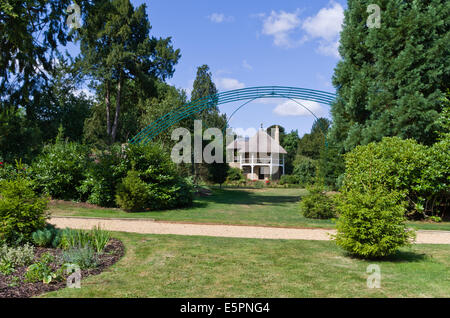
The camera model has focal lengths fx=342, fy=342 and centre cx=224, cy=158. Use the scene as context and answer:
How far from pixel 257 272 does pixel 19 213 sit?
475cm

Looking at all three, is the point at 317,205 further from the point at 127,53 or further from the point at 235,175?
the point at 235,175

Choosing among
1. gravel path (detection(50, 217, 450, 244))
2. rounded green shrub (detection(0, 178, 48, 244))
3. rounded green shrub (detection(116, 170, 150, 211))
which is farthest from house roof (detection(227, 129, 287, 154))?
rounded green shrub (detection(0, 178, 48, 244))

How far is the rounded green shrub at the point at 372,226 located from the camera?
19.6 feet

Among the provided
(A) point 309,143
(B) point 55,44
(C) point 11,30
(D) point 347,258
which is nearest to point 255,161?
(A) point 309,143

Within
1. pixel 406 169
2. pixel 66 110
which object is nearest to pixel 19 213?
pixel 406 169

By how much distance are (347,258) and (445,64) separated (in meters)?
10.6

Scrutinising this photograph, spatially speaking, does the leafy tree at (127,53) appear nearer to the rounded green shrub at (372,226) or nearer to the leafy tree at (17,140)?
the leafy tree at (17,140)

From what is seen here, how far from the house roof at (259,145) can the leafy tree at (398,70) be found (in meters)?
34.8

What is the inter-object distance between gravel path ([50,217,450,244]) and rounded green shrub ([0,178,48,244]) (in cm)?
179

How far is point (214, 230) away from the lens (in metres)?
9.41

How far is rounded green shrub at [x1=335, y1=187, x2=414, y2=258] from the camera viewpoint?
596cm

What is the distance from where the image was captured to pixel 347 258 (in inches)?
252
